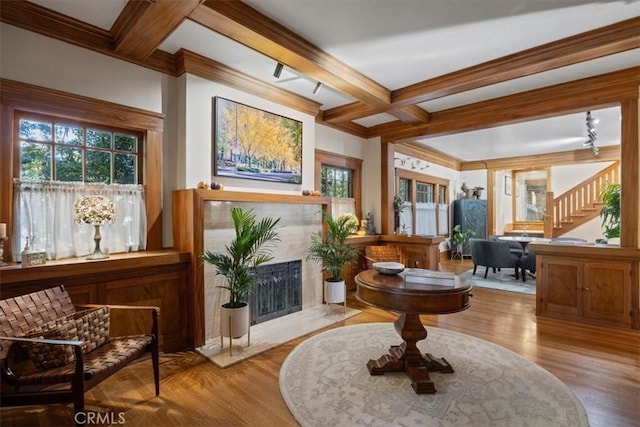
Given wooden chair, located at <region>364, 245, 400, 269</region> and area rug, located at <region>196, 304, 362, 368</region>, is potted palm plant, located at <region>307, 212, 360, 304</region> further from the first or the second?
wooden chair, located at <region>364, 245, 400, 269</region>

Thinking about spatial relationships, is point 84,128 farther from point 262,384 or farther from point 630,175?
point 630,175

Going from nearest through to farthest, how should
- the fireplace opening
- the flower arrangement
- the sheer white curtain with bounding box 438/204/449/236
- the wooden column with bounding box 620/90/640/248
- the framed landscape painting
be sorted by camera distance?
the flower arrangement → the framed landscape painting → the wooden column with bounding box 620/90/640/248 → the fireplace opening → the sheer white curtain with bounding box 438/204/449/236

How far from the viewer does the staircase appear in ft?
25.3

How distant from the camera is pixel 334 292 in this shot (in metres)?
4.14

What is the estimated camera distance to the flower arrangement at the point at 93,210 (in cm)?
265

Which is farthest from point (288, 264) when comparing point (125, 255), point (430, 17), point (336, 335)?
point (430, 17)

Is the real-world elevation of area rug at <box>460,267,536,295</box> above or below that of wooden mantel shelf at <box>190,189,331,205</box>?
below

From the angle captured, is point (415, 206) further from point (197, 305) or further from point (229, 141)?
point (197, 305)

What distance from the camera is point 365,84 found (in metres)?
3.71

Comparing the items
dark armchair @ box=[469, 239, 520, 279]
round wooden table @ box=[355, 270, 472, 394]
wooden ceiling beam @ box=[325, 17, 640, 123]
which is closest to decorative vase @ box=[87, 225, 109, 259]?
round wooden table @ box=[355, 270, 472, 394]

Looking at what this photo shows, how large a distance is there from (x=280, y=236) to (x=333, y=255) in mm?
764

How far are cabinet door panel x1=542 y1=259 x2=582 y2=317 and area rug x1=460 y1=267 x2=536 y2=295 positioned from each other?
110 centimetres

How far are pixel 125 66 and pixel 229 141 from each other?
116 cm

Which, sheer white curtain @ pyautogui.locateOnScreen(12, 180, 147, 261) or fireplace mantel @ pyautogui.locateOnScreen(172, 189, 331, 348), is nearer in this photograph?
sheer white curtain @ pyautogui.locateOnScreen(12, 180, 147, 261)
